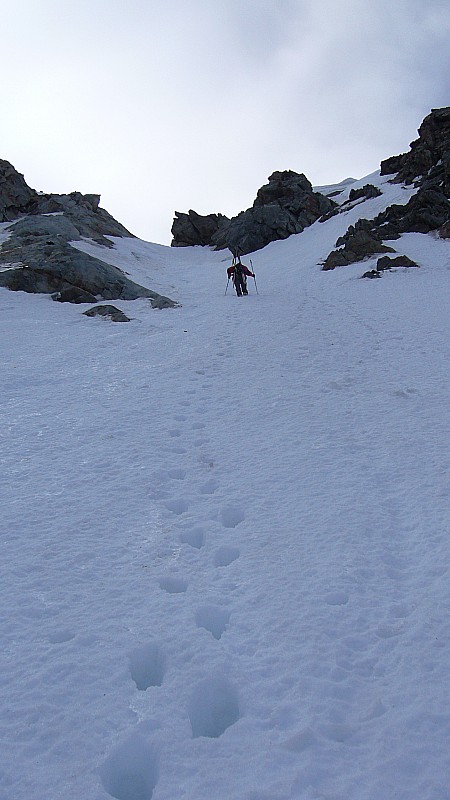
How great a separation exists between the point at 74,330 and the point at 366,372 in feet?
33.1

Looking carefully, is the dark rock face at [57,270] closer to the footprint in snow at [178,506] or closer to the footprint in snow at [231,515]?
the footprint in snow at [178,506]

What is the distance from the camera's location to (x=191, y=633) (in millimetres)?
4293

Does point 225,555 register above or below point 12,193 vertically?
below

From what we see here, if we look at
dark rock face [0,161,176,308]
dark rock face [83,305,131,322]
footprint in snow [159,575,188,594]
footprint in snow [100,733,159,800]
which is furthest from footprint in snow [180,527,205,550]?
dark rock face [0,161,176,308]

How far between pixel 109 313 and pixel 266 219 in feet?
123

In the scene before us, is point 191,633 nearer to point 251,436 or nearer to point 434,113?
point 251,436

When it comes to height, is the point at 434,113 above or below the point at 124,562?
above

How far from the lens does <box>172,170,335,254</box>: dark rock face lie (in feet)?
171

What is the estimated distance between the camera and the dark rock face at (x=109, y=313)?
18859 millimetres

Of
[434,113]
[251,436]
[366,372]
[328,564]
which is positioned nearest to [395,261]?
[366,372]

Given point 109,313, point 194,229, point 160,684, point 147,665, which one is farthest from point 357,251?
point 194,229

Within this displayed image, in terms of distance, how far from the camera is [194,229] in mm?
65375

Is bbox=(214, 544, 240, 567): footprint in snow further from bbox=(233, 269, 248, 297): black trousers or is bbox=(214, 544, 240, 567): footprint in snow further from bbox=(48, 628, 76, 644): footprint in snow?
Answer: bbox=(233, 269, 248, 297): black trousers

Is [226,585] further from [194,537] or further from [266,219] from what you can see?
[266,219]
